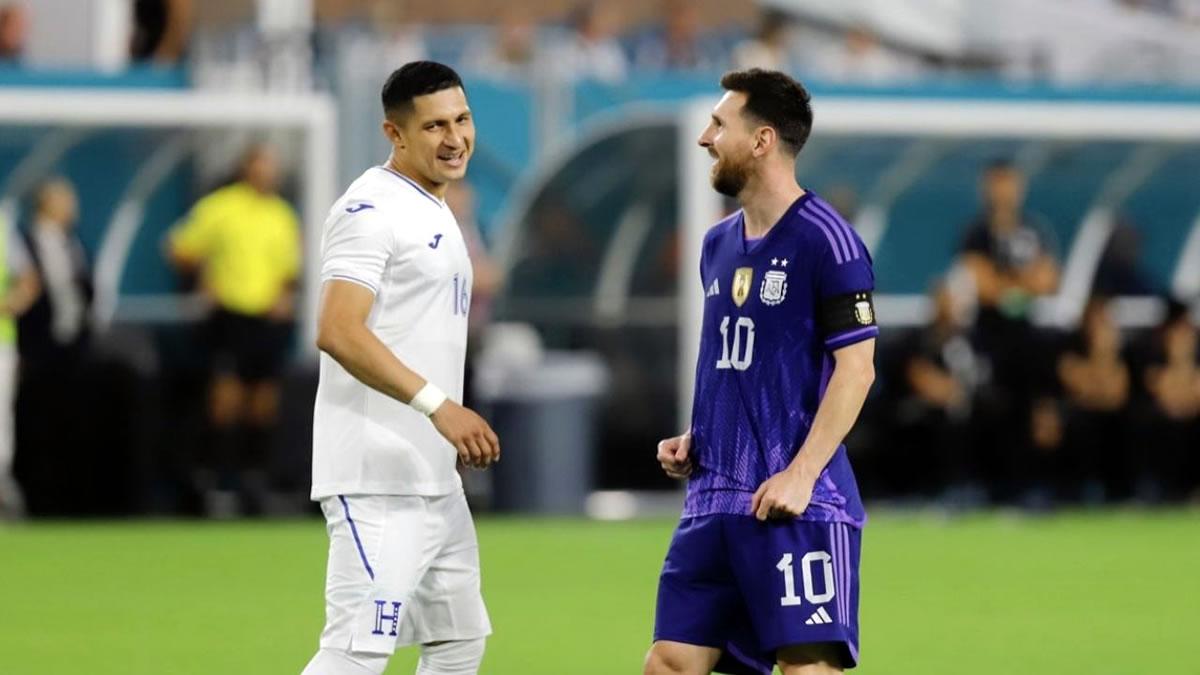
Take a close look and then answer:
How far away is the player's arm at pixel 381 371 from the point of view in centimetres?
625

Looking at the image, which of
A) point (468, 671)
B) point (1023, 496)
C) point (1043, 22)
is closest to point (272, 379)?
point (1023, 496)

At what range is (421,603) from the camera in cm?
668

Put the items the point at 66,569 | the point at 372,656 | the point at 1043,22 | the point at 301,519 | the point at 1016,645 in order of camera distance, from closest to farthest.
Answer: the point at 372,656
the point at 1016,645
the point at 66,569
the point at 301,519
the point at 1043,22

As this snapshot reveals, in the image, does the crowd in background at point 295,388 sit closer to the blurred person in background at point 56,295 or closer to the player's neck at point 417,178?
the blurred person in background at point 56,295

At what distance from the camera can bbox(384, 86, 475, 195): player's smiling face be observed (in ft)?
21.6

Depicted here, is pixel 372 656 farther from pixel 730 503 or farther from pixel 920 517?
pixel 920 517

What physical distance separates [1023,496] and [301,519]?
546cm

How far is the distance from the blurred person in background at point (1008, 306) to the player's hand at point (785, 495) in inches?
448

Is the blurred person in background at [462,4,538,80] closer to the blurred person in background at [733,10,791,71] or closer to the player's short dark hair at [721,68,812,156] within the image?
the blurred person in background at [733,10,791,71]

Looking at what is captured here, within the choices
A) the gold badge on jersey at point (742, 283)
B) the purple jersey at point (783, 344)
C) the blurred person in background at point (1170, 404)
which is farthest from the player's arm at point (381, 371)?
the blurred person in background at point (1170, 404)

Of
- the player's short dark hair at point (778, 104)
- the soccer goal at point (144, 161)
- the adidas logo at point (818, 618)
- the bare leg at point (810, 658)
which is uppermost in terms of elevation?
the soccer goal at point (144, 161)

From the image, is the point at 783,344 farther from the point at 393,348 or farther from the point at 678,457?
the point at 393,348

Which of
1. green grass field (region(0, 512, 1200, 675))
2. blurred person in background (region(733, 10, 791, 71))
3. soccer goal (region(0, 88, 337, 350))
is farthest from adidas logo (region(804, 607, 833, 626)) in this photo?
blurred person in background (region(733, 10, 791, 71))

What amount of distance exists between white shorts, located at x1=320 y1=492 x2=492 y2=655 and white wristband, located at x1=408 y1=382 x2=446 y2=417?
0.32 m
